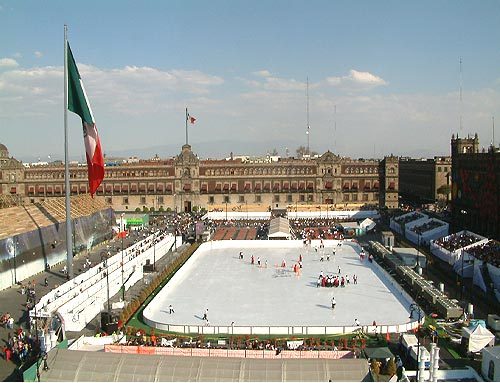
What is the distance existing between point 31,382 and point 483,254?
32.6 meters

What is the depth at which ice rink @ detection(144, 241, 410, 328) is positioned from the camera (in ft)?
95.4

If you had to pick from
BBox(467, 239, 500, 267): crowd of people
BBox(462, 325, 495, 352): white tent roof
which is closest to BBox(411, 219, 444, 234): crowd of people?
BBox(467, 239, 500, 267): crowd of people

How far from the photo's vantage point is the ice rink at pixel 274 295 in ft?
95.4

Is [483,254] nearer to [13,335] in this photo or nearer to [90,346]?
[90,346]

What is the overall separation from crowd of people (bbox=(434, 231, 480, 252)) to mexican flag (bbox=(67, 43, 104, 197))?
95.3ft

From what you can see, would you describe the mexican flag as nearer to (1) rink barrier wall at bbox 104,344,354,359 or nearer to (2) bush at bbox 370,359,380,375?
(1) rink barrier wall at bbox 104,344,354,359

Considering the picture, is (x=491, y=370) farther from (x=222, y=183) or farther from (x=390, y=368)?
(x=222, y=183)

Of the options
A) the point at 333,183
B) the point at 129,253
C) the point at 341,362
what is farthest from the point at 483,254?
the point at 333,183

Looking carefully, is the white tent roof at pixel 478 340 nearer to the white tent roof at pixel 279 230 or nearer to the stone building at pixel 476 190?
the stone building at pixel 476 190

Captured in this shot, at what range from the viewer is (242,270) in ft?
141

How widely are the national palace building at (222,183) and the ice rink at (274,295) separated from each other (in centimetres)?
3755

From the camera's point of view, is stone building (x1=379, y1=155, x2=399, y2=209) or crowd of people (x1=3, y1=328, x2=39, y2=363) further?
stone building (x1=379, y1=155, x2=399, y2=209)

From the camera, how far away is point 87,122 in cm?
3459

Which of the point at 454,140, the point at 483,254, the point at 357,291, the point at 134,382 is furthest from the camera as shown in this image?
the point at 454,140
